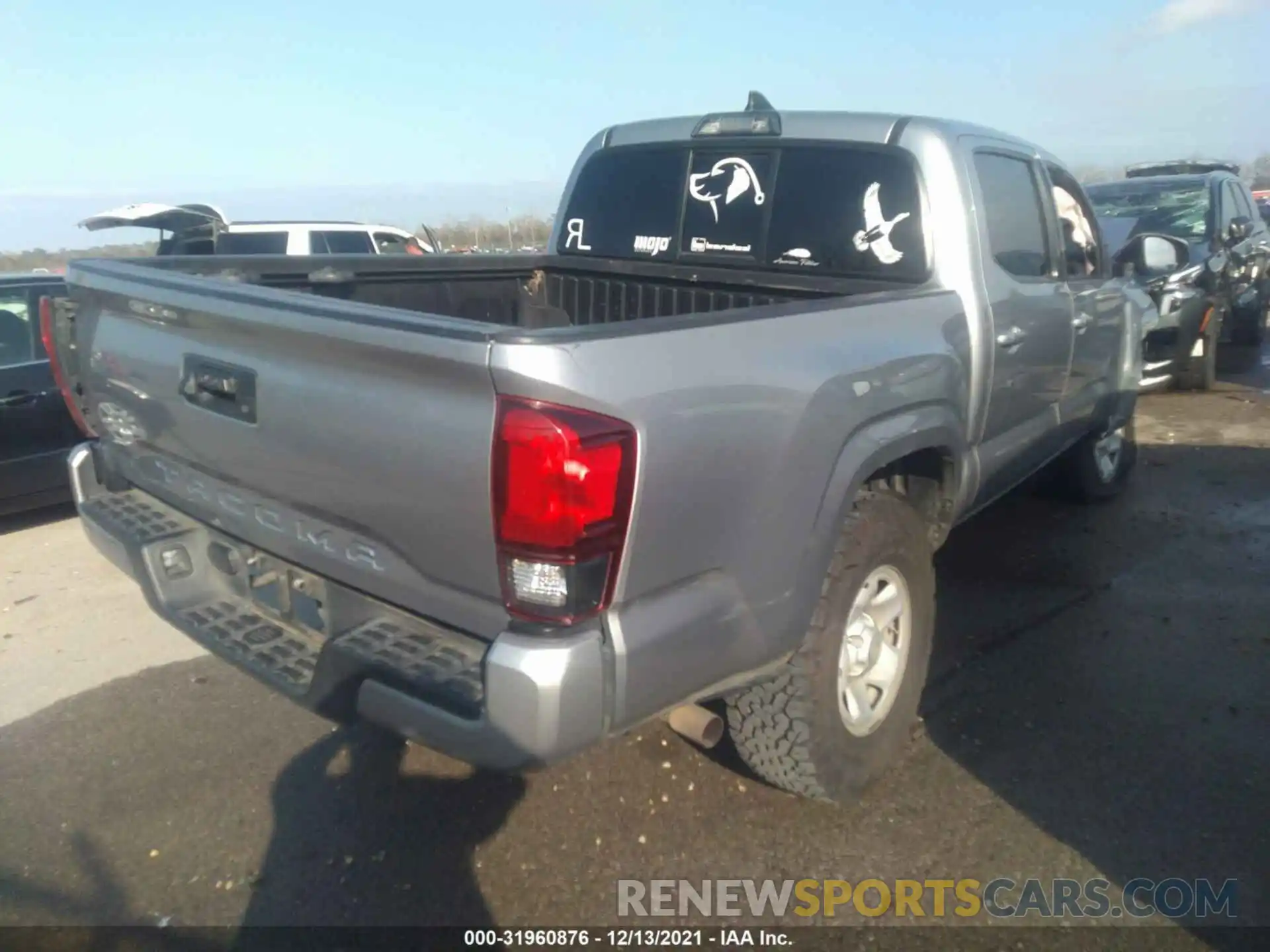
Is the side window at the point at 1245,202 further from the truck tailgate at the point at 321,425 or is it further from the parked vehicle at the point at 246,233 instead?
the truck tailgate at the point at 321,425

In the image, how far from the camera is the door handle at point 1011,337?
3.81 m

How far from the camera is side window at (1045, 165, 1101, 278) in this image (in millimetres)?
4742

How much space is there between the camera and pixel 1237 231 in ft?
31.2

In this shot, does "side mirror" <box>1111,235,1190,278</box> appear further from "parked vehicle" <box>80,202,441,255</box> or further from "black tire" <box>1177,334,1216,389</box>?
"parked vehicle" <box>80,202,441,255</box>

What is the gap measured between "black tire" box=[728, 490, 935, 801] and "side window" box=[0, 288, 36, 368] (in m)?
4.94

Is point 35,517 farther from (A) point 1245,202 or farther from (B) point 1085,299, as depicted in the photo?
(A) point 1245,202

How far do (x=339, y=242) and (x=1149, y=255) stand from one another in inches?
367

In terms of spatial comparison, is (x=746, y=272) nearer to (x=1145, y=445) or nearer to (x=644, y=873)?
(x=644, y=873)

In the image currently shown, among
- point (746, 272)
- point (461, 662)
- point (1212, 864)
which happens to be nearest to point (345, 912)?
point (461, 662)

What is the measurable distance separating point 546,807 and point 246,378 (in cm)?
157

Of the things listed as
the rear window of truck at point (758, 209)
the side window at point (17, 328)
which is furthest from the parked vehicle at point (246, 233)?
the rear window of truck at point (758, 209)

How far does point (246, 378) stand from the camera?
266 centimetres

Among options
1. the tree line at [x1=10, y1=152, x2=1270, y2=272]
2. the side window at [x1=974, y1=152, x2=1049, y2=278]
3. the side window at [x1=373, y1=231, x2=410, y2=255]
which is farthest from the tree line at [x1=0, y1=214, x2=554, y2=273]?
the side window at [x1=974, y1=152, x2=1049, y2=278]

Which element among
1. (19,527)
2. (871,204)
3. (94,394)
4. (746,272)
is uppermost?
(871,204)
